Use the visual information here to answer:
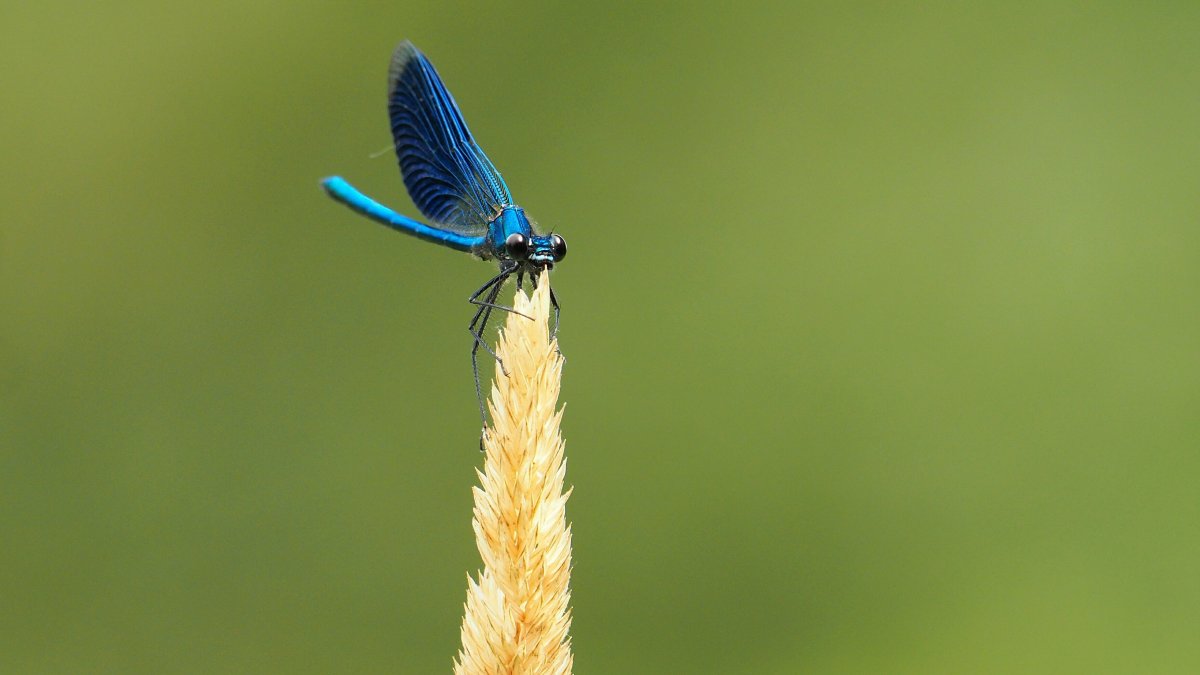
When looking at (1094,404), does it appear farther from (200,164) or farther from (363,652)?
(200,164)

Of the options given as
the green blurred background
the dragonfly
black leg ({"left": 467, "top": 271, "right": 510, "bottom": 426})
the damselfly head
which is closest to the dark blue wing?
the dragonfly

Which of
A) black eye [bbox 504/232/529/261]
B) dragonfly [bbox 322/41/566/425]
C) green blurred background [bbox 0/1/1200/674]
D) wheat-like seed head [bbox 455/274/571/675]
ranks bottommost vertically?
wheat-like seed head [bbox 455/274/571/675]

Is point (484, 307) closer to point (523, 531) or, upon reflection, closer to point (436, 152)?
point (436, 152)

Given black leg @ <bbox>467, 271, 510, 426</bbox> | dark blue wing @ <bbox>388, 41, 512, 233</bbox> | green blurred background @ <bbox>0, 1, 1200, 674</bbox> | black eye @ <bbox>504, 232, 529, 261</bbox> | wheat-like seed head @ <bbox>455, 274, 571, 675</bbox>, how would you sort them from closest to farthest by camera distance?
1. wheat-like seed head @ <bbox>455, 274, 571, 675</bbox>
2. black eye @ <bbox>504, 232, 529, 261</bbox>
3. black leg @ <bbox>467, 271, 510, 426</bbox>
4. dark blue wing @ <bbox>388, 41, 512, 233</bbox>
5. green blurred background @ <bbox>0, 1, 1200, 674</bbox>

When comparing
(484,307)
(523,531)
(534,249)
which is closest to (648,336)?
(484,307)

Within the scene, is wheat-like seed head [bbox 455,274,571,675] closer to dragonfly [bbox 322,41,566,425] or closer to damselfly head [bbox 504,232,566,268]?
damselfly head [bbox 504,232,566,268]

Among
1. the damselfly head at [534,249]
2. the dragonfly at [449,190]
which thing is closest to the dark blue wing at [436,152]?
the dragonfly at [449,190]

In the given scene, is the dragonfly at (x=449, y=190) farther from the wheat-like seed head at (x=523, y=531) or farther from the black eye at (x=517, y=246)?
the wheat-like seed head at (x=523, y=531)

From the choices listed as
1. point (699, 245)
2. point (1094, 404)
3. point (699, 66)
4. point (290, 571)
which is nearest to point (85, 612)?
point (290, 571)
